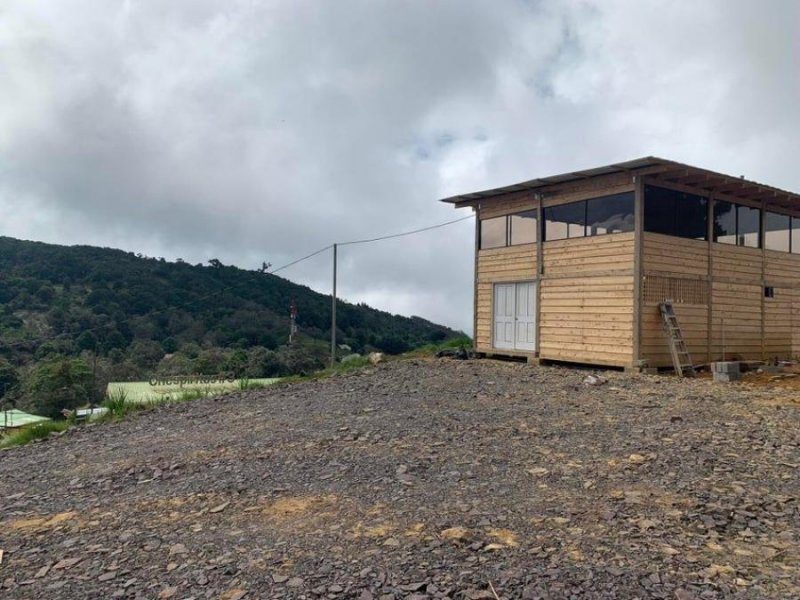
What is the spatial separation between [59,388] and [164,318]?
15088 millimetres

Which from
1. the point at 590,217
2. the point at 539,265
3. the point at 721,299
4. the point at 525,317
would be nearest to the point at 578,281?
the point at 539,265

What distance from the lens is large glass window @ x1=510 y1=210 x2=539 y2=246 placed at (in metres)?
16.0

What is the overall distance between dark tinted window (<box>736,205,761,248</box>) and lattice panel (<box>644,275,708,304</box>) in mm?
2189

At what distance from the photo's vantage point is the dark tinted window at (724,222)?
15.1m

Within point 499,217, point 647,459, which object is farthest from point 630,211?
point 647,459

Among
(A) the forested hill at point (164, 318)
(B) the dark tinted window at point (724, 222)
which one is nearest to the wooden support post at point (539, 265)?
(B) the dark tinted window at point (724, 222)

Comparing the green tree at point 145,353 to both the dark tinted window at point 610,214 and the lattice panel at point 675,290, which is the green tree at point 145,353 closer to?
the dark tinted window at point 610,214

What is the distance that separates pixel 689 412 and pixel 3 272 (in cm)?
5511

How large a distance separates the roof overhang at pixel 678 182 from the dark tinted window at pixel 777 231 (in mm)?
321

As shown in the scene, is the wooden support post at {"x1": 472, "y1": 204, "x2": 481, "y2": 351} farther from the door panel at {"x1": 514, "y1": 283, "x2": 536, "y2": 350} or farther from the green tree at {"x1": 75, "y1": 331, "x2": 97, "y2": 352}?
the green tree at {"x1": 75, "y1": 331, "x2": 97, "y2": 352}

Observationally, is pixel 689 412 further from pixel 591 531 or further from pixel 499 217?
pixel 499 217

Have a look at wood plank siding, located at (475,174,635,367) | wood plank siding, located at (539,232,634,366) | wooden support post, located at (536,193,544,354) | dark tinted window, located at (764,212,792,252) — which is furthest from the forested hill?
dark tinted window, located at (764,212,792,252)

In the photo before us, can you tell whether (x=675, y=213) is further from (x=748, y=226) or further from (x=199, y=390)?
(x=199, y=390)

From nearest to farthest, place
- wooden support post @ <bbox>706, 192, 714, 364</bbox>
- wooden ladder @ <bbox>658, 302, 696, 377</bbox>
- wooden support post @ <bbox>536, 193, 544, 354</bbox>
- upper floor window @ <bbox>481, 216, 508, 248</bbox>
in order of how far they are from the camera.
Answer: wooden ladder @ <bbox>658, 302, 696, 377</bbox>
wooden support post @ <bbox>706, 192, 714, 364</bbox>
wooden support post @ <bbox>536, 193, 544, 354</bbox>
upper floor window @ <bbox>481, 216, 508, 248</bbox>
